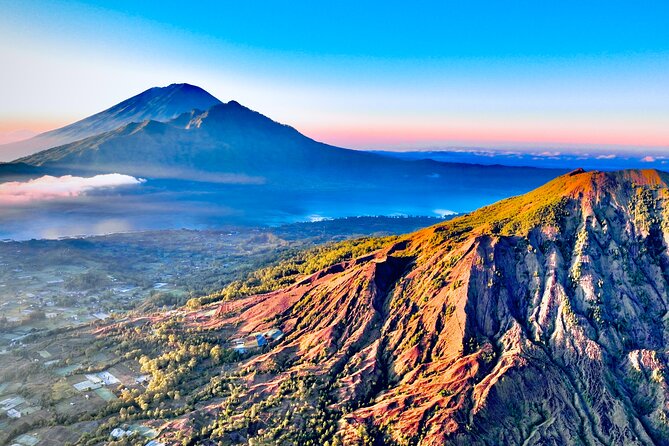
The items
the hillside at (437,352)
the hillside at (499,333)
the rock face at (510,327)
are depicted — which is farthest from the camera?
the hillside at (437,352)

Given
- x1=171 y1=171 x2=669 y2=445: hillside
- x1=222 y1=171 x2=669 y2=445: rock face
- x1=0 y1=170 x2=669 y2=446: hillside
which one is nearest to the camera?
x1=222 y1=171 x2=669 y2=445: rock face

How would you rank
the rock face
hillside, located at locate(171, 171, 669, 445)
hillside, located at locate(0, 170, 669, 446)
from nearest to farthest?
the rock face, hillside, located at locate(171, 171, 669, 445), hillside, located at locate(0, 170, 669, 446)

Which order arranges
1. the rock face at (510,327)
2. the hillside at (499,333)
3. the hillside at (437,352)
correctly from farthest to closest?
the hillside at (437,352)
the hillside at (499,333)
the rock face at (510,327)

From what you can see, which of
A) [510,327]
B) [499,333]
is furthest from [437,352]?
[510,327]

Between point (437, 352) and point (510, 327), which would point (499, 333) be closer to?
point (510, 327)

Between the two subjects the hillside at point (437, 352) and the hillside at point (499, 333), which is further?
the hillside at point (437, 352)

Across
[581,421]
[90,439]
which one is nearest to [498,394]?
[581,421]
